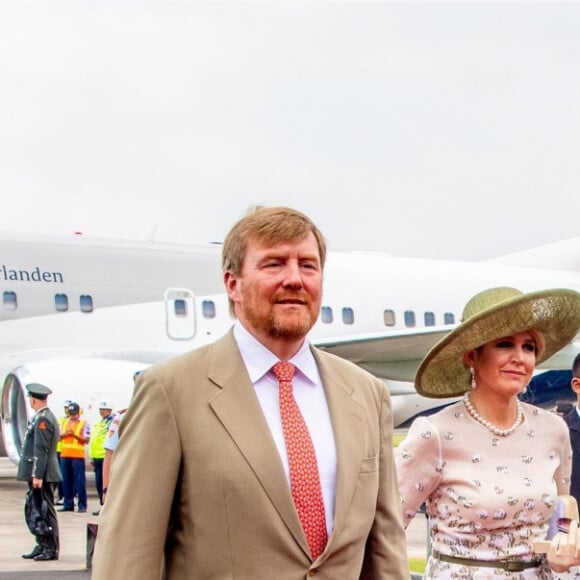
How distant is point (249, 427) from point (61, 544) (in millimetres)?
8915

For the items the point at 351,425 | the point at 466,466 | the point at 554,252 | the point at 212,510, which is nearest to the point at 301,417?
the point at 351,425

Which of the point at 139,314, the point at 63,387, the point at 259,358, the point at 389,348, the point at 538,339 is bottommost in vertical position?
the point at 259,358

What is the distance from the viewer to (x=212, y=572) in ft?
9.21

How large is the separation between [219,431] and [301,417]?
0.22 m

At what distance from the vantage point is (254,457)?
→ 2.84 meters

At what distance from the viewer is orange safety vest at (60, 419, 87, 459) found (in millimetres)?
14602

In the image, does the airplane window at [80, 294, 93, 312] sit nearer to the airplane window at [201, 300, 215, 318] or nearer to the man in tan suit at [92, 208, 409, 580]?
the airplane window at [201, 300, 215, 318]

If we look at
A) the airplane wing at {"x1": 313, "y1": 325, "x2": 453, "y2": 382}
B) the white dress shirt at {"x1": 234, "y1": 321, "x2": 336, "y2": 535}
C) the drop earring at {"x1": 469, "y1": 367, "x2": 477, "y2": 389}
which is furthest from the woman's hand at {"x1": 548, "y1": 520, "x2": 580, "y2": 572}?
the airplane wing at {"x1": 313, "y1": 325, "x2": 453, "y2": 382}

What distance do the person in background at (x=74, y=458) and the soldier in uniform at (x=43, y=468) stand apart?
10.3 ft

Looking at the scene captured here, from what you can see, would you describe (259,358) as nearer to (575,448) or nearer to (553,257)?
(575,448)

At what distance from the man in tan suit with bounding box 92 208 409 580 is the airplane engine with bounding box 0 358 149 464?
→ 1223 centimetres

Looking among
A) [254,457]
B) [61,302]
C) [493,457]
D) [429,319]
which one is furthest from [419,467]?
[429,319]

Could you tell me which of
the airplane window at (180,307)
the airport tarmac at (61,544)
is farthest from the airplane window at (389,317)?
the airport tarmac at (61,544)

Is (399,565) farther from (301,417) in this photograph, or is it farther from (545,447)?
(545,447)
